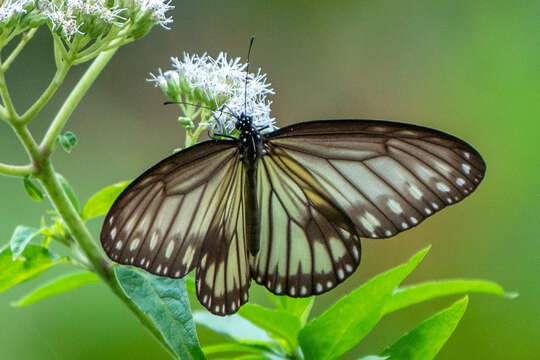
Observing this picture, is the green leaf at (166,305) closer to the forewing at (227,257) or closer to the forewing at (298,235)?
the forewing at (227,257)

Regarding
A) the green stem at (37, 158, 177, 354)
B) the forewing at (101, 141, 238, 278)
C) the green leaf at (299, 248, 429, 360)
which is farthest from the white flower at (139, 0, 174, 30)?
the green leaf at (299, 248, 429, 360)

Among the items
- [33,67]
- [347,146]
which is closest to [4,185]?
[33,67]

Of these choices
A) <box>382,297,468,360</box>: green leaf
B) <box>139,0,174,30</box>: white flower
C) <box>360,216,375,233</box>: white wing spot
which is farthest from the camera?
<box>139,0,174,30</box>: white flower

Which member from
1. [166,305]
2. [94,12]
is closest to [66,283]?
[166,305]

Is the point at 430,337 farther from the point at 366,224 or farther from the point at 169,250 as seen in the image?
the point at 169,250

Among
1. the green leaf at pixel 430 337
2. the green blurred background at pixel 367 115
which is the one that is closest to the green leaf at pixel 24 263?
the green leaf at pixel 430 337

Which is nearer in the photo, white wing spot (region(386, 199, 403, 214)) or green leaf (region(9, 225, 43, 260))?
green leaf (region(9, 225, 43, 260))

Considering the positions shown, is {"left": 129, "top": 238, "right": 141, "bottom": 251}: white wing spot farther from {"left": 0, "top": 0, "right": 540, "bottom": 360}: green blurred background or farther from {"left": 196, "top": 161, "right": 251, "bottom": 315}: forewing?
{"left": 0, "top": 0, "right": 540, "bottom": 360}: green blurred background
